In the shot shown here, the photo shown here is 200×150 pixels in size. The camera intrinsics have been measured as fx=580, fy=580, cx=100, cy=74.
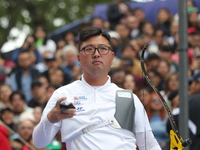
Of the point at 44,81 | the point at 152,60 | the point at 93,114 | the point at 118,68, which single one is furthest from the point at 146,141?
the point at 44,81

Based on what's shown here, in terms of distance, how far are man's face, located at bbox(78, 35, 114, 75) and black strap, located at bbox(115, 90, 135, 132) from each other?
259 millimetres

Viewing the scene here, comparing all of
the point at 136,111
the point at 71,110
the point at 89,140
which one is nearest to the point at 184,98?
the point at 136,111

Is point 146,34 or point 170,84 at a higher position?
point 146,34

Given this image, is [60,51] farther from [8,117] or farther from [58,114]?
[58,114]

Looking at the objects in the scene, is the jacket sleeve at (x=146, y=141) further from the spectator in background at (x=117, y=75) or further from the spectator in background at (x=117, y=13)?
the spectator in background at (x=117, y=13)

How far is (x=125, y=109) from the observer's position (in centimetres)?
485

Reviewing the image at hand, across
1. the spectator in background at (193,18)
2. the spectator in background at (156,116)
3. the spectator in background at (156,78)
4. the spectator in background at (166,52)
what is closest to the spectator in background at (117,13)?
the spectator in background at (193,18)

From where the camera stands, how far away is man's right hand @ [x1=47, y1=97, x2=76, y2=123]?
432 cm

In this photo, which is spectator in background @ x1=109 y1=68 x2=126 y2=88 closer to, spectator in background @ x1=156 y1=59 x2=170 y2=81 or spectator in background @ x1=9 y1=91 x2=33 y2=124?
spectator in background @ x1=156 y1=59 x2=170 y2=81

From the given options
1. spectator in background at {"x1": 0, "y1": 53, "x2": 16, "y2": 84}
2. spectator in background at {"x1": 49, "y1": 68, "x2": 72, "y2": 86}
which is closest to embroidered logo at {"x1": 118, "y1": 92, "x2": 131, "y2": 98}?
spectator in background at {"x1": 49, "y1": 68, "x2": 72, "y2": 86}

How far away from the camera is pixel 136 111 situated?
16.1ft

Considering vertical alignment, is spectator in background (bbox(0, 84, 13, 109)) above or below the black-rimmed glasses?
below

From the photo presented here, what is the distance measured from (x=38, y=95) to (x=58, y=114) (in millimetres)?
7022

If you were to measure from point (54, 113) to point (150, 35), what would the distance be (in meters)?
9.31
